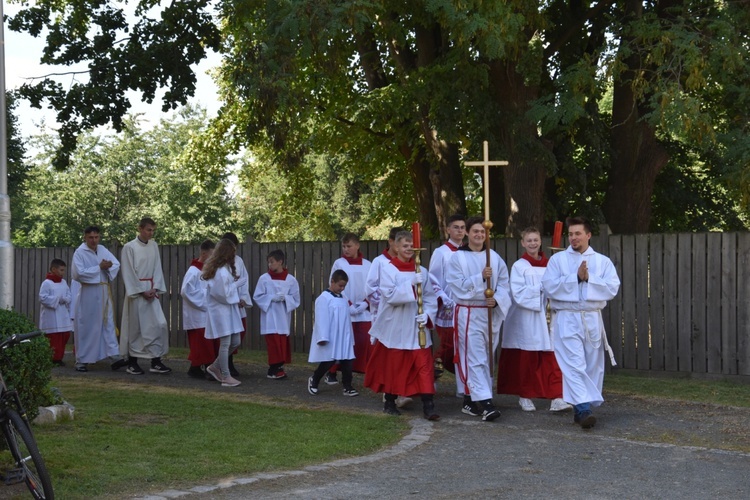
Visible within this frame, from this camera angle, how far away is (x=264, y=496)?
6.95 m

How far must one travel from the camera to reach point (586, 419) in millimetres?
9875

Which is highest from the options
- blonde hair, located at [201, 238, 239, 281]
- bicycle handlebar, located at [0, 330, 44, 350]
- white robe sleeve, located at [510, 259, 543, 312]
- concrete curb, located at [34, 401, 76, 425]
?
blonde hair, located at [201, 238, 239, 281]

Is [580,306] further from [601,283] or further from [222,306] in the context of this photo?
[222,306]

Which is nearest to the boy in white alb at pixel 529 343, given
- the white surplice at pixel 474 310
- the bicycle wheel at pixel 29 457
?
the white surplice at pixel 474 310

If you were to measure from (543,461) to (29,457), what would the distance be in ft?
12.6

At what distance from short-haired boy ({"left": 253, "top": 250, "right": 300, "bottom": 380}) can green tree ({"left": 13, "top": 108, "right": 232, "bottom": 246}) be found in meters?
32.8

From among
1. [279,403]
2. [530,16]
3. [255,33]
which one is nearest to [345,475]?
[279,403]

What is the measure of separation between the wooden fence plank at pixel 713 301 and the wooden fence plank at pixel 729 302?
0.12ft

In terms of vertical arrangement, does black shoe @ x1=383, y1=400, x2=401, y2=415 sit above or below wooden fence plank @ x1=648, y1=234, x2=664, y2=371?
below

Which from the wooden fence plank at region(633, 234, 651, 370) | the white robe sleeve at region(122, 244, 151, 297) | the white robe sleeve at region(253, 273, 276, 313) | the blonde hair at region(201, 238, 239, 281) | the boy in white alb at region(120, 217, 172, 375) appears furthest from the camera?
the white robe sleeve at region(122, 244, 151, 297)

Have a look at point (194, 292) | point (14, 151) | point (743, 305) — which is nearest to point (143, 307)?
point (194, 292)

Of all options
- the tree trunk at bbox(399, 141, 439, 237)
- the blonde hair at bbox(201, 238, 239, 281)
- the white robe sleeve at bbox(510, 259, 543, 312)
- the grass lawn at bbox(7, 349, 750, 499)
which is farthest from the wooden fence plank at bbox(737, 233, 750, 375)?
the tree trunk at bbox(399, 141, 439, 237)

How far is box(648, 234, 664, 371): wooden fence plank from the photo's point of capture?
13922 mm

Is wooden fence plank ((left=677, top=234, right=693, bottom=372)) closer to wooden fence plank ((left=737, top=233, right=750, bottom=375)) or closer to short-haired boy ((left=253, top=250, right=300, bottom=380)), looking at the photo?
wooden fence plank ((left=737, top=233, right=750, bottom=375))
